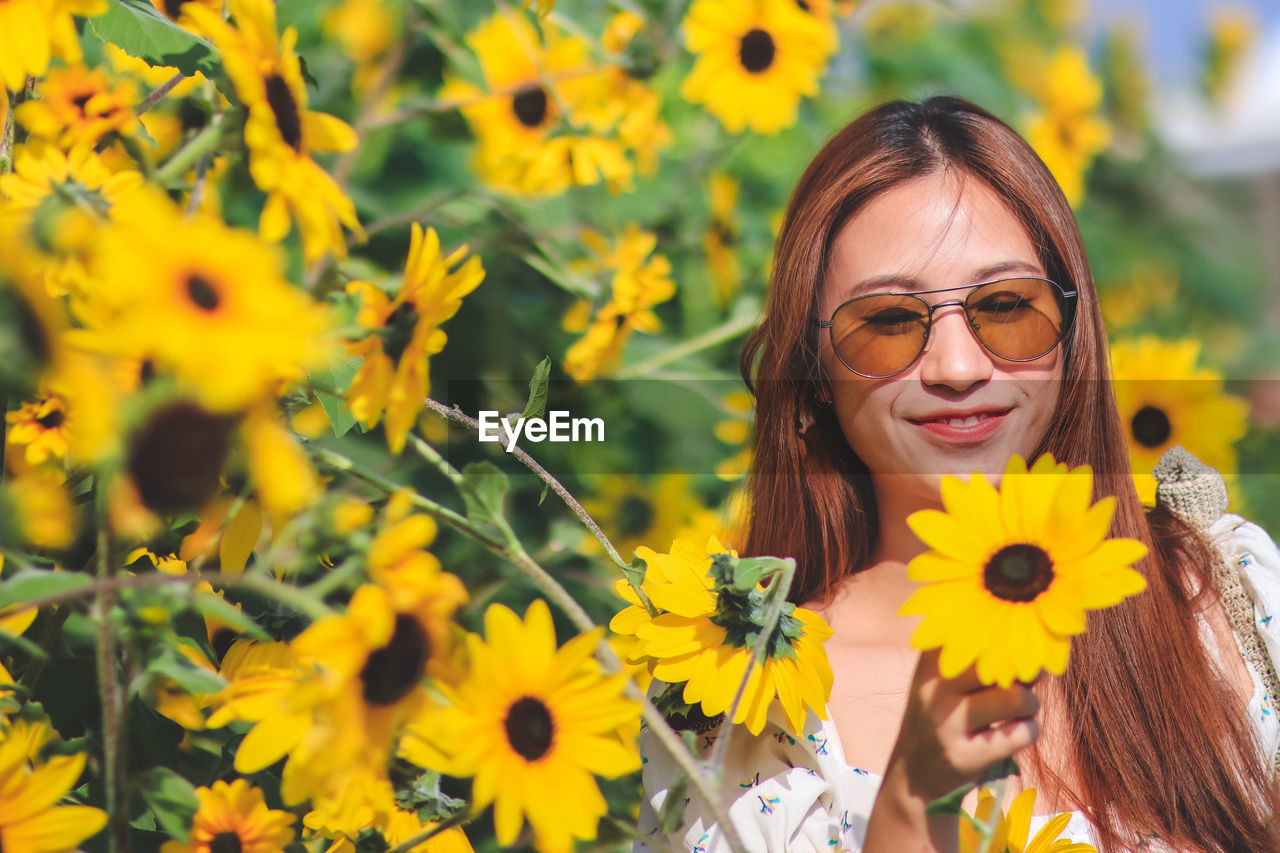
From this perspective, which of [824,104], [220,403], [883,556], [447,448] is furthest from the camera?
[824,104]

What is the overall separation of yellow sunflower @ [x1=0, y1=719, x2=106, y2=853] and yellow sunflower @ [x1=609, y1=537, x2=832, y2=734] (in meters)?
0.34

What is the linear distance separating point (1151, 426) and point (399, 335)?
115cm

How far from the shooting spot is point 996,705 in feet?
1.94

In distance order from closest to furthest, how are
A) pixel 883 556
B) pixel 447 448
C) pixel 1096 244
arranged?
pixel 883 556, pixel 447 448, pixel 1096 244

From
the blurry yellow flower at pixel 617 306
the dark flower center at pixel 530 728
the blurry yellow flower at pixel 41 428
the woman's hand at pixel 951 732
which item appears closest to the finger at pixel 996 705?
the woman's hand at pixel 951 732

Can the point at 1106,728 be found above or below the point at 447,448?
below

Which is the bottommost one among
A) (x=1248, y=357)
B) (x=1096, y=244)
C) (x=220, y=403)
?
(x=220, y=403)

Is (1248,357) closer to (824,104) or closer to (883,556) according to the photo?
(824,104)

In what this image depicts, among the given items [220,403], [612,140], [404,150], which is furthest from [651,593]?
[404,150]

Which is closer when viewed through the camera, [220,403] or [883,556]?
[220,403]

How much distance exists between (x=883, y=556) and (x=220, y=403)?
0.85 meters

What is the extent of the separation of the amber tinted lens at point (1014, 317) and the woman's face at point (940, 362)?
1 centimetres

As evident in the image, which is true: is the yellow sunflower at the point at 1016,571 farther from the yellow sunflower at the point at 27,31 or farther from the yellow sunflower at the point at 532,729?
the yellow sunflower at the point at 27,31

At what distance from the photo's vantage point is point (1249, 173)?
5.72 m
